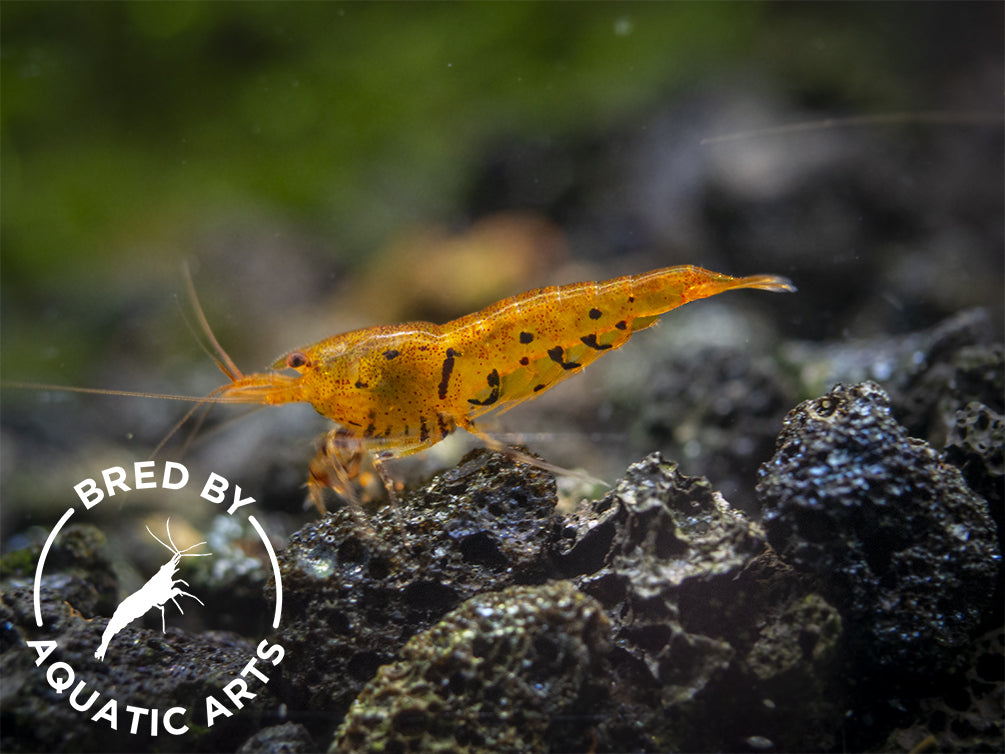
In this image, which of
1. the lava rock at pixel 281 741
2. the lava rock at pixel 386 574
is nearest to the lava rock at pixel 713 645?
the lava rock at pixel 386 574

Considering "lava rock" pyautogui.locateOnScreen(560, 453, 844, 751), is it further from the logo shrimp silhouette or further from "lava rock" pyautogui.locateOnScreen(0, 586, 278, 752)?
the logo shrimp silhouette

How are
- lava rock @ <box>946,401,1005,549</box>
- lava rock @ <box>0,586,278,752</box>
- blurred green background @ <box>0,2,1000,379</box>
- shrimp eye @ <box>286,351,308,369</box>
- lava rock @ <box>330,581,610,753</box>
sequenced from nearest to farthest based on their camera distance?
lava rock @ <box>330,581,610,753</box> → lava rock @ <box>0,586,278,752</box> → lava rock @ <box>946,401,1005,549</box> → shrimp eye @ <box>286,351,308,369</box> → blurred green background @ <box>0,2,1000,379</box>

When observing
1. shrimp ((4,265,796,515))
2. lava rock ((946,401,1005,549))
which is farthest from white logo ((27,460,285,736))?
lava rock ((946,401,1005,549))

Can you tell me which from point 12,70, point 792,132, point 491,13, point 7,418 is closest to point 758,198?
point 792,132

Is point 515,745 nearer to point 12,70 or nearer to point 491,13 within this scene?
point 491,13

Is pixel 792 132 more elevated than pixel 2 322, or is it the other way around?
pixel 792 132

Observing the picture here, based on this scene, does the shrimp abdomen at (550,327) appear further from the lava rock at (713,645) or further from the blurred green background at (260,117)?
the blurred green background at (260,117)
